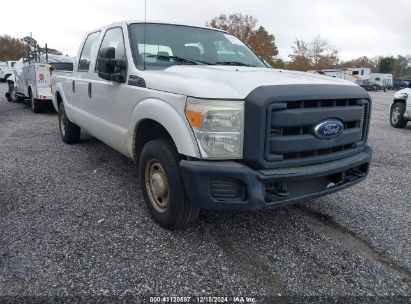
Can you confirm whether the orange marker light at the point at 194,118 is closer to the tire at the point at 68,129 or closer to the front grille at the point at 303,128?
the front grille at the point at 303,128

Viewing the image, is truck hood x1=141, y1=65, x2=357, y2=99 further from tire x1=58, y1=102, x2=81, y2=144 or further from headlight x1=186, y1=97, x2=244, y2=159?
tire x1=58, y1=102, x2=81, y2=144

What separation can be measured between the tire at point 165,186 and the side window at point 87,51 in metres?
2.35

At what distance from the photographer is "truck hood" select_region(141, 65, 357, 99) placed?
8.78 feet

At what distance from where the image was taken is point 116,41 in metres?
4.25

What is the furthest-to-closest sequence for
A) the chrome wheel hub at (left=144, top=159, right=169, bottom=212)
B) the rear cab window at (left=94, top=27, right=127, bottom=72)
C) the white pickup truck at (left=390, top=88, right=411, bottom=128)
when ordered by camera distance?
the white pickup truck at (left=390, top=88, right=411, bottom=128)
the rear cab window at (left=94, top=27, right=127, bottom=72)
the chrome wheel hub at (left=144, top=159, right=169, bottom=212)

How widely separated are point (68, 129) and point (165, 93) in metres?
4.07

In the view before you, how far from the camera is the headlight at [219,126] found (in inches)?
104

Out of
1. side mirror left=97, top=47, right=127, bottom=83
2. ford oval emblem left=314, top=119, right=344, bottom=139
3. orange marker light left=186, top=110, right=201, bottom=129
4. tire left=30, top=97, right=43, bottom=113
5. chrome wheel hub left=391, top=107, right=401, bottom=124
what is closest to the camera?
orange marker light left=186, top=110, right=201, bottom=129

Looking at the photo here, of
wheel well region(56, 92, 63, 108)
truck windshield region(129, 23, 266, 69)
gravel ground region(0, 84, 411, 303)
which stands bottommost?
gravel ground region(0, 84, 411, 303)

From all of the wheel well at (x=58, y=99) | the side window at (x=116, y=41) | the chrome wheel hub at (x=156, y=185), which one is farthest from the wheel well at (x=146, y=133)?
the wheel well at (x=58, y=99)

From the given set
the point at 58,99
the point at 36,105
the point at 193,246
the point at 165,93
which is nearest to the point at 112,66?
the point at 165,93

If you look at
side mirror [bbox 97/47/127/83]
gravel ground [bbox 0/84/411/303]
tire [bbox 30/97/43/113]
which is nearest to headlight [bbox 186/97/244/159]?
gravel ground [bbox 0/84/411/303]

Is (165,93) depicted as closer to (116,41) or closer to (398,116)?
(116,41)

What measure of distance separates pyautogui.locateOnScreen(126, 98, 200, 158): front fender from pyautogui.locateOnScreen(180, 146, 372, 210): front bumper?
0.38 feet
